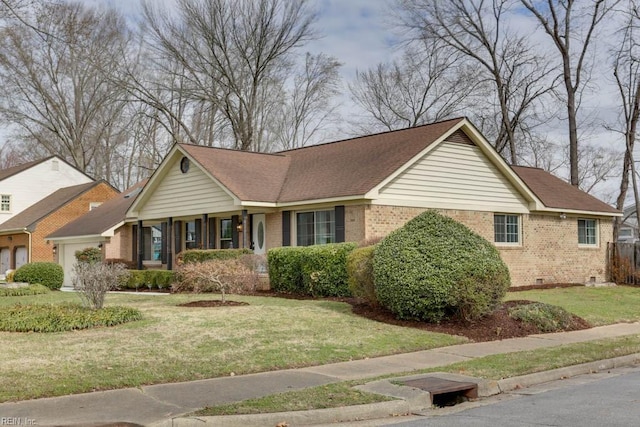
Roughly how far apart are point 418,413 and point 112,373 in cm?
422

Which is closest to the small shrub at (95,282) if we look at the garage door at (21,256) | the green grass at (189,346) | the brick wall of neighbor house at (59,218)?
the green grass at (189,346)

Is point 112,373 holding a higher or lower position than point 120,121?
lower

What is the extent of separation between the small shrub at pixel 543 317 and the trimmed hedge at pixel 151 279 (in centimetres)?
1273

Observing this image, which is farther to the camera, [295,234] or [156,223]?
[156,223]

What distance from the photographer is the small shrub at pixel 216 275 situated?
20016 mm

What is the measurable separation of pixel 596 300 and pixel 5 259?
3630 centimetres

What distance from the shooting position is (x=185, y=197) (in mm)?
26906

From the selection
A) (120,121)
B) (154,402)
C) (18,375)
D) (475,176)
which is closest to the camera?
(154,402)

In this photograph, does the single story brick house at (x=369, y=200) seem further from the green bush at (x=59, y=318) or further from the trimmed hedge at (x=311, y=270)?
the green bush at (x=59, y=318)

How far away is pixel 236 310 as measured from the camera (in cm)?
1611

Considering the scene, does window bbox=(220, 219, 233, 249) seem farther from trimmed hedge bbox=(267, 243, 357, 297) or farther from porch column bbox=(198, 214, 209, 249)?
trimmed hedge bbox=(267, 243, 357, 297)

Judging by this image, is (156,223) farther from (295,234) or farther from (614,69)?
(614,69)

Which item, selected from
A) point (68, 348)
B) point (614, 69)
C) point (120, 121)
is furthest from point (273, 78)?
point (68, 348)

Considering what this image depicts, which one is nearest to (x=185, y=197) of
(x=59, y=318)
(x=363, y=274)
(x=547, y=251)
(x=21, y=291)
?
(x=21, y=291)
